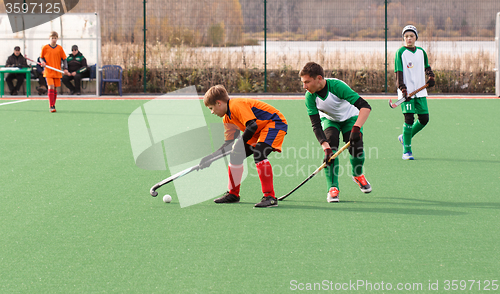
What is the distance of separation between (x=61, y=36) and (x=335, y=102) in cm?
1396

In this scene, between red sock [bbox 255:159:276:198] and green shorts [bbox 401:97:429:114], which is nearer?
red sock [bbox 255:159:276:198]

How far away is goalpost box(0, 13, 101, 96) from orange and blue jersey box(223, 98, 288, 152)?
13231mm

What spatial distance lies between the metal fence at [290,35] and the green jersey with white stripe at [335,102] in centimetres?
1230

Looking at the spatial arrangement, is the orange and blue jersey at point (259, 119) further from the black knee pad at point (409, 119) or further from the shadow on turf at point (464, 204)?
the black knee pad at point (409, 119)

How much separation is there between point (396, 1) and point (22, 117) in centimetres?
1163

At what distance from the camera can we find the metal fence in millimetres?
17578

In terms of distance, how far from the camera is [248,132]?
4.64 metres

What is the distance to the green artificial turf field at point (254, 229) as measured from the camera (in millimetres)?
3367

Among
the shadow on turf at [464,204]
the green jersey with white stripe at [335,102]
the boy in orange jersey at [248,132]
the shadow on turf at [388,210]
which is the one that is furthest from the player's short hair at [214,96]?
the shadow on turf at [464,204]

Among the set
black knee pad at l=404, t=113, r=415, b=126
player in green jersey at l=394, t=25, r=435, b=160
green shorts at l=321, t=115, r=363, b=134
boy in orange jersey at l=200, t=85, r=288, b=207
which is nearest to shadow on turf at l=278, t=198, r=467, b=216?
boy in orange jersey at l=200, t=85, r=288, b=207

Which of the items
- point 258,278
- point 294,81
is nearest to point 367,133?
point 258,278

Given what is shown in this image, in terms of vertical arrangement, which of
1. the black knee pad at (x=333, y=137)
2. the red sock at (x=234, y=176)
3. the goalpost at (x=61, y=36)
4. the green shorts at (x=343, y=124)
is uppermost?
the goalpost at (x=61, y=36)

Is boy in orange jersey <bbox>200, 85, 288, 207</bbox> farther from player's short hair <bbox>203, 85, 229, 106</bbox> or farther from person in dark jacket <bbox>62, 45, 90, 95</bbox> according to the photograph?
person in dark jacket <bbox>62, 45, 90, 95</bbox>

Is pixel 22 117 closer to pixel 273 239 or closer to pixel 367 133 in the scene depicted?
pixel 367 133
